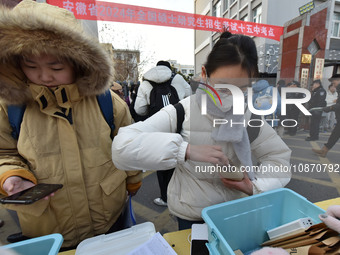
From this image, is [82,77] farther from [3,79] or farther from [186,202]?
[186,202]

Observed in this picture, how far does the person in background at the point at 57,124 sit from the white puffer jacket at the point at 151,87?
114cm

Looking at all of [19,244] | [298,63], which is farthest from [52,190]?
[298,63]

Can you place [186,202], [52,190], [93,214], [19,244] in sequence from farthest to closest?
[93,214], [186,202], [52,190], [19,244]

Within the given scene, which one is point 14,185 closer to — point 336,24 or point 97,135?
point 97,135

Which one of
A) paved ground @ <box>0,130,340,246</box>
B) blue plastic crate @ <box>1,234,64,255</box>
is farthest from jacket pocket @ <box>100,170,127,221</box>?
paved ground @ <box>0,130,340,246</box>

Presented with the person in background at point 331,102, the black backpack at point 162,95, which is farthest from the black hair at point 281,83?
the black backpack at point 162,95

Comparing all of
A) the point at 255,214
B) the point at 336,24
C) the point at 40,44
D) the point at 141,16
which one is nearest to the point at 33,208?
the point at 40,44

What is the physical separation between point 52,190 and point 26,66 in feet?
1.96

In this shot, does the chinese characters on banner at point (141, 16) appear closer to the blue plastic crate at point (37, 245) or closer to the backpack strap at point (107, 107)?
the backpack strap at point (107, 107)

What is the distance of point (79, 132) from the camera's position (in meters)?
0.91

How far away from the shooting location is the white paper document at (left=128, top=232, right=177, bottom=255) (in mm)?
631

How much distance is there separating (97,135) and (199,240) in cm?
70

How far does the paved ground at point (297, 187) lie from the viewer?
2.32ft

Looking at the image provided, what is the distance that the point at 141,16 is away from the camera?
14.6 ft
